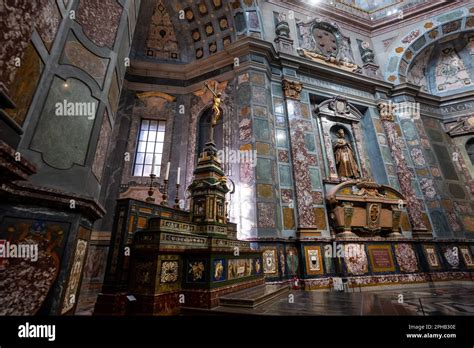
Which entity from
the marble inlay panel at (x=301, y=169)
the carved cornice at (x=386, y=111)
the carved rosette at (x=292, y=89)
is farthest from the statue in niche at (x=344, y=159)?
the carved rosette at (x=292, y=89)

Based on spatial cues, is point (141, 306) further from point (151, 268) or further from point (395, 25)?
point (395, 25)

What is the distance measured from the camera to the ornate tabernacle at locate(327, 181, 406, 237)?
7.10 meters

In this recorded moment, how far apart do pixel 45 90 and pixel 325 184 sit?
754 cm

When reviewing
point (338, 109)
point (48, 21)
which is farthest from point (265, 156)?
point (48, 21)

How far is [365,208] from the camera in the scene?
294 inches

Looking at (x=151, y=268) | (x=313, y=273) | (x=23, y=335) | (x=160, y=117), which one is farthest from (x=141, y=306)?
(x=160, y=117)

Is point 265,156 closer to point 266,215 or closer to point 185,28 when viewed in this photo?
point 266,215

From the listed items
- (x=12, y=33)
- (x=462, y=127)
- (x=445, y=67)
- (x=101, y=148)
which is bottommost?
(x=101, y=148)

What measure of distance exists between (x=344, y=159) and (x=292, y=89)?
3261 millimetres

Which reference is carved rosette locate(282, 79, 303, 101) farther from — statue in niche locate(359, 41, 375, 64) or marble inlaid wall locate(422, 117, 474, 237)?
marble inlaid wall locate(422, 117, 474, 237)

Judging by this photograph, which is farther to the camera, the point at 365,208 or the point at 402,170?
the point at 402,170

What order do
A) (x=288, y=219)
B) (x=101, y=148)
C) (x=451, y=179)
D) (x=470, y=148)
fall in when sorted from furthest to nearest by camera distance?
(x=470, y=148) → (x=451, y=179) → (x=288, y=219) → (x=101, y=148)

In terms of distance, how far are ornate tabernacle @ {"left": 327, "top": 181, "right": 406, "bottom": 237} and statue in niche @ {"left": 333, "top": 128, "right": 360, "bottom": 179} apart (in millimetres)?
836

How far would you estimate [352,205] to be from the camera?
729cm
